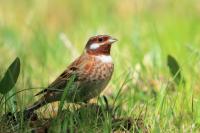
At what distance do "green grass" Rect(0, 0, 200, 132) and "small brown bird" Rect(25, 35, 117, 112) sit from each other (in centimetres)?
14

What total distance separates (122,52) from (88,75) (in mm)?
1813

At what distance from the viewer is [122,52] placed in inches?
301

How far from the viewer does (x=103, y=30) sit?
27.8 ft

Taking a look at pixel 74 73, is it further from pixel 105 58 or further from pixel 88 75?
pixel 105 58

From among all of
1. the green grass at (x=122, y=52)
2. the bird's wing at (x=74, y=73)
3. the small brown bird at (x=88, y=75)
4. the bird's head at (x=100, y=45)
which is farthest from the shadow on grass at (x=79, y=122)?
the bird's head at (x=100, y=45)

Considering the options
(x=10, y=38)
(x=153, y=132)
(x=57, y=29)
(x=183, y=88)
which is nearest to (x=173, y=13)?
(x=57, y=29)

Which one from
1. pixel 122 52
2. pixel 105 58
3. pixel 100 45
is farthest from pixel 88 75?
pixel 122 52

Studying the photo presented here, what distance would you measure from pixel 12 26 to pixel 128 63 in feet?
9.30

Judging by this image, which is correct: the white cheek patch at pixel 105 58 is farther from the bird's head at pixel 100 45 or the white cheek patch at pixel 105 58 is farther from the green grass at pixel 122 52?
the green grass at pixel 122 52

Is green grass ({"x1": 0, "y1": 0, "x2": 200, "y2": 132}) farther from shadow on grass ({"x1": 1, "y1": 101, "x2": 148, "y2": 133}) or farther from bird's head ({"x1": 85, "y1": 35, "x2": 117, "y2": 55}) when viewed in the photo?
bird's head ({"x1": 85, "y1": 35, "x2": 117, "y2": 55})

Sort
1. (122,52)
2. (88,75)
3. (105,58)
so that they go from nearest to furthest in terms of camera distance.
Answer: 1. (88,75)
2. (105,58)
3. (122,52)

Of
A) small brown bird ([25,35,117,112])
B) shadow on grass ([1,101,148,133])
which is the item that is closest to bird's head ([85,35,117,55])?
small brown bird ([25,35,117,112])

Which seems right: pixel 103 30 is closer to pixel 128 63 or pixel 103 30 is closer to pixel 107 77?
pixel 128 63

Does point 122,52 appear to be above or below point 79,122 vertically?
above
